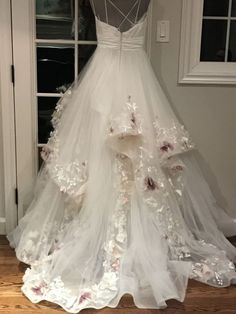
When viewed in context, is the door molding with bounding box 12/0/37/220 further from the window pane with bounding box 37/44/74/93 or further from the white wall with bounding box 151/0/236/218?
Result: the white wall with bounding box 151/0/236/218

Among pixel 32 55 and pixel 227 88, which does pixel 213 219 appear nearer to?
pixel 227 88

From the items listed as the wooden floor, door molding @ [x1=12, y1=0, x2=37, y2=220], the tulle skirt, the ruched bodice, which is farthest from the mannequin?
the wooden floor

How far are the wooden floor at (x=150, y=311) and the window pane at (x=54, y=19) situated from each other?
1.22 m

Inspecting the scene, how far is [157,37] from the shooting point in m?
2.41

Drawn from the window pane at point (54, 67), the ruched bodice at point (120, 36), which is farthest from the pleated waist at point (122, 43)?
the window pane at point (54, 67)

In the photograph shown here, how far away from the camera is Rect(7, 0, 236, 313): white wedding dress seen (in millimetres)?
2117

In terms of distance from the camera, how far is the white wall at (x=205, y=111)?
7.96ft

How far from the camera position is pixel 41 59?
97.6 inches

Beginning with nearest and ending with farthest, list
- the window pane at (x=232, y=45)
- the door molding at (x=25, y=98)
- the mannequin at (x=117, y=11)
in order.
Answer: the mannequin at (x=117, y=11) < the door molding at (x=25, y=98) < the window pane at (x=232, y=45)

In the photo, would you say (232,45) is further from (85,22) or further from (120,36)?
(85,22)

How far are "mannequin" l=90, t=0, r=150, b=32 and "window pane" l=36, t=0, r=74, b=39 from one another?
0.26 m

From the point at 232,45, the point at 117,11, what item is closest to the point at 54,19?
the point at 117,11

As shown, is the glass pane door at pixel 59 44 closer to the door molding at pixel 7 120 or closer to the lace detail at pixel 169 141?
the door molding at pixel 7 120

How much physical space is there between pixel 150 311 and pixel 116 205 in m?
0.49
